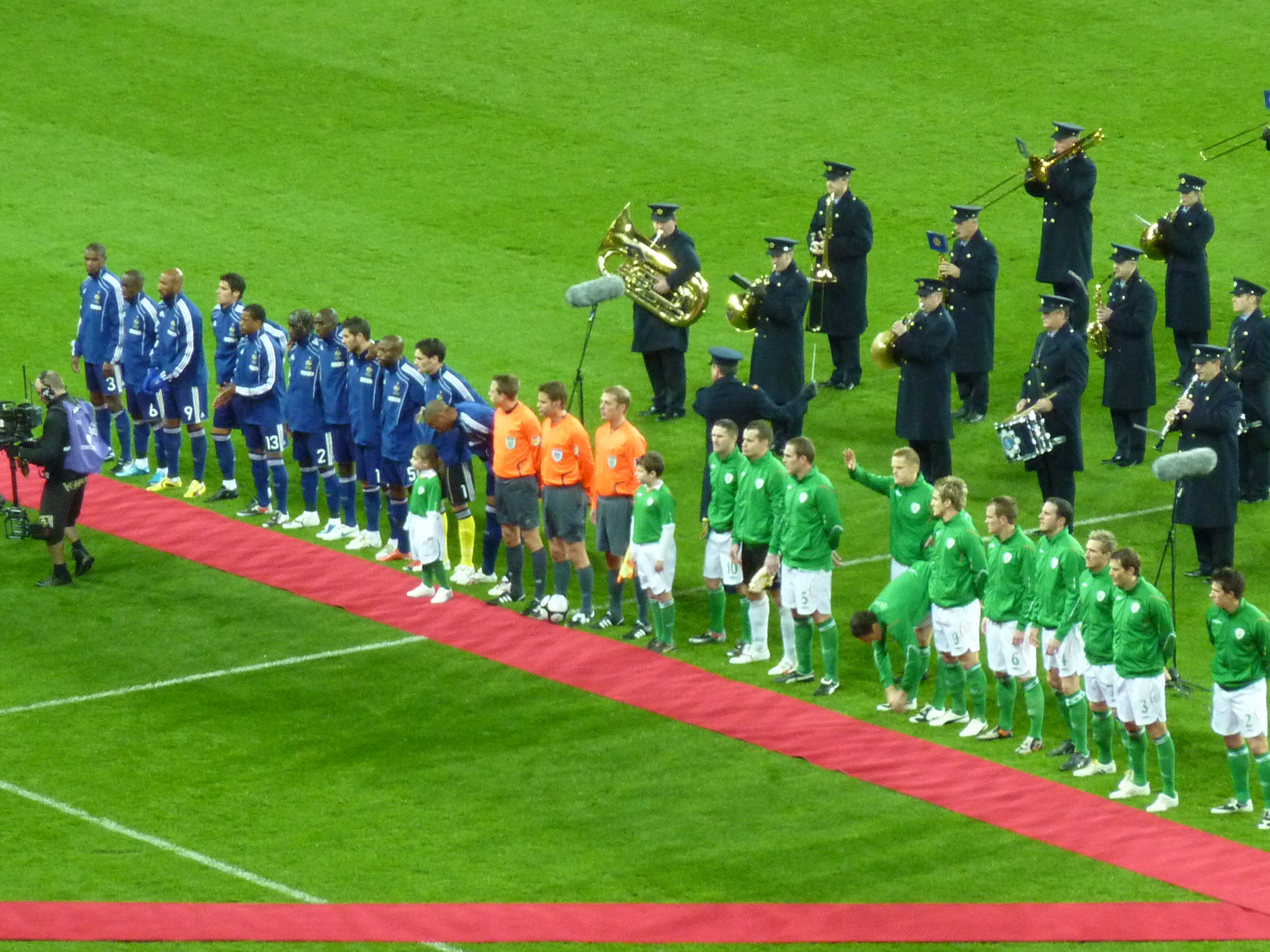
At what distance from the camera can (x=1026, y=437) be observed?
1902 centimetres

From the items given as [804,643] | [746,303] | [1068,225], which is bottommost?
[804,643]

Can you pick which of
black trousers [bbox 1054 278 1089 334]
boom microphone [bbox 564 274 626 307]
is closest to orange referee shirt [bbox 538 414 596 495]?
boom microphone [bbox 564 274 626 307]

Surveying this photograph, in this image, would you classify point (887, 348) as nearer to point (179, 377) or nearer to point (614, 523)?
point (614, 523)

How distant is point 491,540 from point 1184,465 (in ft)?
19.5

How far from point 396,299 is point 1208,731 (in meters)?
13.3

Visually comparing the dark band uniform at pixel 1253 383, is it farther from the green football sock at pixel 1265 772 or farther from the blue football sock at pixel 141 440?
the blue football sock at pixel 141 440

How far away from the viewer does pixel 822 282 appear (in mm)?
23281

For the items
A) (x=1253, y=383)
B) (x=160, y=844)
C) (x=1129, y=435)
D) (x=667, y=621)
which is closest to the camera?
(x=160, y=844)

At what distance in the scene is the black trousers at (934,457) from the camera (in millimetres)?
20375

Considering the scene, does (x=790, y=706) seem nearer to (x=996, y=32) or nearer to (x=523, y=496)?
(x=523, y=496)

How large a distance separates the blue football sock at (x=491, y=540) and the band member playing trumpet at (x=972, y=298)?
583 centimetres

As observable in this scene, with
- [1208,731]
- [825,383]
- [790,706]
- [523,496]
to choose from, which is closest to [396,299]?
[825,383]

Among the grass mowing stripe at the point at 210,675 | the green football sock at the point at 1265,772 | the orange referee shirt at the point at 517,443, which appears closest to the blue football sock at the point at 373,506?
the orange referee shirt at the point at 517,443

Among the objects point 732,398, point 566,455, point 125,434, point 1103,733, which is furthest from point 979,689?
point 125,434
